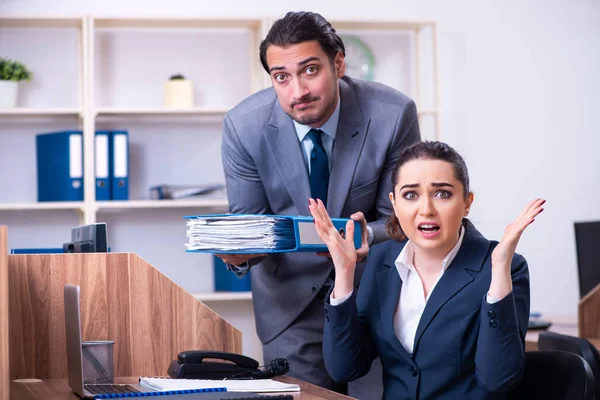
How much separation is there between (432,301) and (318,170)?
0.63m

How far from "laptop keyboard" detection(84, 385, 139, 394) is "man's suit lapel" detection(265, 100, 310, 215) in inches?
27.7

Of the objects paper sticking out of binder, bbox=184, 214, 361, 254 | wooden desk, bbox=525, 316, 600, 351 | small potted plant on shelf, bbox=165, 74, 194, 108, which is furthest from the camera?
small potted plant on shelf, bbox=165, 74, 194, 108

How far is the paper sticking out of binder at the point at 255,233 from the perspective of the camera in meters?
1.99

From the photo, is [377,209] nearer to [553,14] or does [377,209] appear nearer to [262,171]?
[262,171]

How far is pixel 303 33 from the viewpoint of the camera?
2.15 meters

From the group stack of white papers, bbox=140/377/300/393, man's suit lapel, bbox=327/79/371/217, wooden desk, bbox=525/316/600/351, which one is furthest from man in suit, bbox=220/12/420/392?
wooden desk, bbox=525/316/600/351

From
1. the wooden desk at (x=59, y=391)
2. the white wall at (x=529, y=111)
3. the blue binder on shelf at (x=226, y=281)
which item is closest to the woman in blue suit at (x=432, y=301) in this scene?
the wooden desk at (x=59, y=391)

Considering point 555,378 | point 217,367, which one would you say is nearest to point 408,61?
point 217,367

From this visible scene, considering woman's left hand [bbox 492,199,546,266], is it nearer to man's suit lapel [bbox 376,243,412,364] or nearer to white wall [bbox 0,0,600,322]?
man's suit lapel [bbox 376,243,412,364]

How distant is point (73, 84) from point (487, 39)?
2.28 m

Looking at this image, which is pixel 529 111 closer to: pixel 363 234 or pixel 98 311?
pixel 363 234

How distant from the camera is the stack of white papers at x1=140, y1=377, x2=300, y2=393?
66.8 inches

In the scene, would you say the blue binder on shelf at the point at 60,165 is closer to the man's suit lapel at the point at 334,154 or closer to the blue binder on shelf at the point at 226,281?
the blue binder on shelf at the point at 226,281

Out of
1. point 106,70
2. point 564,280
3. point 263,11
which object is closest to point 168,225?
point 106,70
